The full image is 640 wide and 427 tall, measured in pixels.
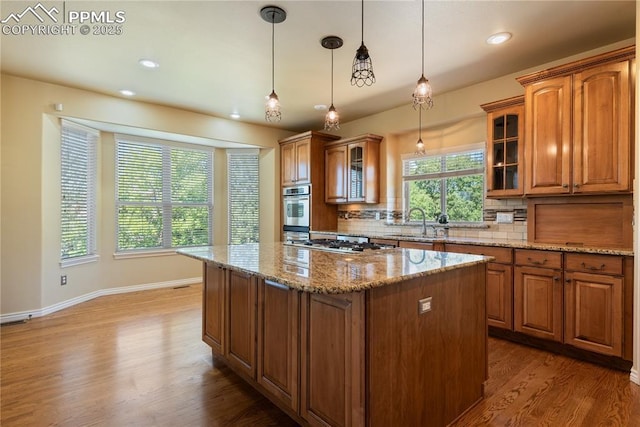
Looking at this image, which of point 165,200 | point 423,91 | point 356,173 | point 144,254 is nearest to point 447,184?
point 356,173

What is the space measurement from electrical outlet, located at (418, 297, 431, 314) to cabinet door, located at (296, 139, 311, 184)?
3.81 metres

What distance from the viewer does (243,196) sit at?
6105 mm

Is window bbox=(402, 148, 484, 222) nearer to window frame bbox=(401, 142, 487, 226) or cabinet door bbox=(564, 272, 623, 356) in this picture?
window frame bbox=(401, 142, 487, 226)

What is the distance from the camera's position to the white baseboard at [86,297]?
3.75m

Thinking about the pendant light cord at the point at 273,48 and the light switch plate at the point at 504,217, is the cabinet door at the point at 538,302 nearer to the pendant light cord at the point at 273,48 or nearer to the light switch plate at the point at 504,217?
the light switch plate at the point at 504,217

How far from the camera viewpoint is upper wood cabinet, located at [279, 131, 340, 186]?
5.38m

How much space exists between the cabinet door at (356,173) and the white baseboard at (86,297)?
3063 mm

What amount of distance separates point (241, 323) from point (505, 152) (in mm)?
3057

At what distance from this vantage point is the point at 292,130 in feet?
20.3

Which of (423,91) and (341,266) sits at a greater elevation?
(423,91)

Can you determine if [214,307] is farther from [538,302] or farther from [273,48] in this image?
[538,302]

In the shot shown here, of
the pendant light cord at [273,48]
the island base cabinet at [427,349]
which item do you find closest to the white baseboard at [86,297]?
the pendant light cord at [273,48]

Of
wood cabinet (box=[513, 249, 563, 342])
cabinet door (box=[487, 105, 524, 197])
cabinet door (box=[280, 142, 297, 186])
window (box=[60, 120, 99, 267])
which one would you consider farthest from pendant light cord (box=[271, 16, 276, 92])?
wood cabinet (box=[513, 249, 563, 342])

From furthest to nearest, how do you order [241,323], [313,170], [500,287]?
1. [313,170]
2. [500,287]
3. [241,323]
